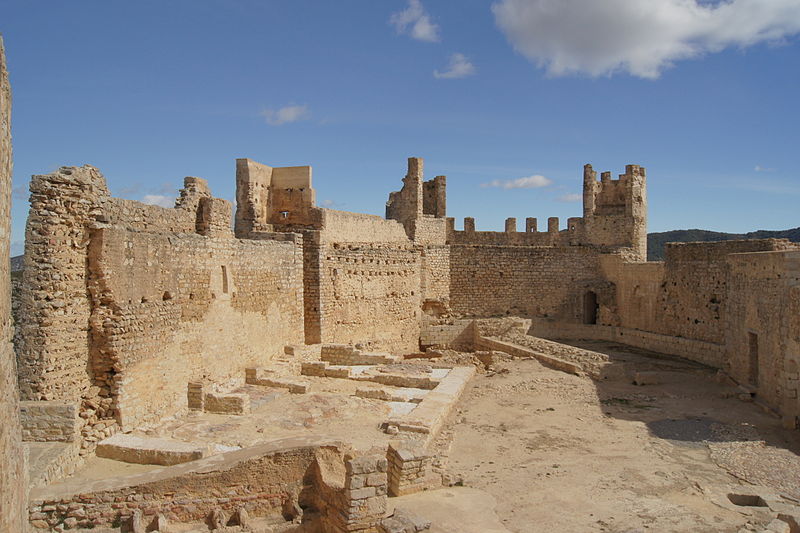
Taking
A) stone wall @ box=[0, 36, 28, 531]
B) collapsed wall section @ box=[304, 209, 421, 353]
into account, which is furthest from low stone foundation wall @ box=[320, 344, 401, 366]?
stone wall @ box=[0, 36, 28, 531]

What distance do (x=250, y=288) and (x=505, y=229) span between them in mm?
13519

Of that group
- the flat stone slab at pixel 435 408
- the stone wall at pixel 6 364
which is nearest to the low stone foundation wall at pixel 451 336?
the flat stone slab at pixel 435 408

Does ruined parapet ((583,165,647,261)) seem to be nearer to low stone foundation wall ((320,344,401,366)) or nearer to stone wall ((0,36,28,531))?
low stone foundation wall ((320,344,401,366))

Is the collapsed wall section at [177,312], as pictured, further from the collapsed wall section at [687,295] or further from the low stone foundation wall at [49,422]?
the collapsed wall section at [687,295]

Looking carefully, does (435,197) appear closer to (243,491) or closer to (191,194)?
(191,194)

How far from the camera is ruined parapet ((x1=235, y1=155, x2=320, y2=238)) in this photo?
1723 centimetres

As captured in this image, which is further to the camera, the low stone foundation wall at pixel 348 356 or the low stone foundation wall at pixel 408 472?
the low stone foundation wall at pixel 348 356

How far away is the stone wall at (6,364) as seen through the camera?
389cm

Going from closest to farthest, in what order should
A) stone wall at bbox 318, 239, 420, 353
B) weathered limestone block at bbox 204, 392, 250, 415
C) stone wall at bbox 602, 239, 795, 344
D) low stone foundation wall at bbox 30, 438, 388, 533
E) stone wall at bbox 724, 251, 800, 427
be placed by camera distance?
low stone foundation wall at bbox 30, 438, 388, 533 < weathered limestone block at bbox 204, 392, 250, 415 < stone wall at bbox 724, 251, 800, 427 < stone wall at bbox 318, 239, 420, 353 < stone wall at bbox 602, 239, 795, 344

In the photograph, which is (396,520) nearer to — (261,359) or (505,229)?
(261,359)

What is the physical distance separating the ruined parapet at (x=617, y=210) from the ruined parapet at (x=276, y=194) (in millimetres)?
11151

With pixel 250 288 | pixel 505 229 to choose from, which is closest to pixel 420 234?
pixel 505 229

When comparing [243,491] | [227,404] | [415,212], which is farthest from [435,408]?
[415,212]

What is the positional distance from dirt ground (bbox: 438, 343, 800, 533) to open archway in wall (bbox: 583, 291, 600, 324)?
7.34 meters
